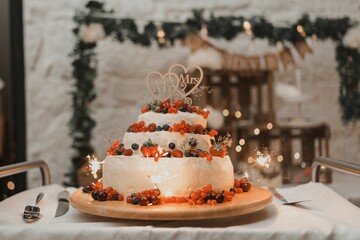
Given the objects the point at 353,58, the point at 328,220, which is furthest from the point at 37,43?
the point at 328,220

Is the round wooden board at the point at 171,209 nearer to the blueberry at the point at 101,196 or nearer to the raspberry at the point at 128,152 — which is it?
the blueberry at the point at 101,196

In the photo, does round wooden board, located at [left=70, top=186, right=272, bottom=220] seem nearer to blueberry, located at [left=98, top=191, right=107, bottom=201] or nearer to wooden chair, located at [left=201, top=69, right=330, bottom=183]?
blueberry, located at [left=98, top=191, right=107, bottom=201]

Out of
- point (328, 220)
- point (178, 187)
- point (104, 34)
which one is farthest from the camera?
point (104, 34)

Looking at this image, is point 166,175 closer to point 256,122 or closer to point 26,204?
point 26,204

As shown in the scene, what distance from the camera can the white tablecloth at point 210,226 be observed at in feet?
3.64

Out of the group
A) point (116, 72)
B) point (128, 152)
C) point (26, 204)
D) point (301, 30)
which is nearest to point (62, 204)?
point (26, 204)

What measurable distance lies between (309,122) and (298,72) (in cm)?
36

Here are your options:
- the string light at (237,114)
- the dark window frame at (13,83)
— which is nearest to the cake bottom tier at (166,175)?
the string light at (237,114)

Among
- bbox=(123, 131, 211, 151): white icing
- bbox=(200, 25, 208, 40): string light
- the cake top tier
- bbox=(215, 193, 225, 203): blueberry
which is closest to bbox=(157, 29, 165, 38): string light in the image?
bbox=(200, 25, 208, 40): string light

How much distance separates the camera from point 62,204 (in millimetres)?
1477

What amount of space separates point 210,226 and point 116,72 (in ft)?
7.27

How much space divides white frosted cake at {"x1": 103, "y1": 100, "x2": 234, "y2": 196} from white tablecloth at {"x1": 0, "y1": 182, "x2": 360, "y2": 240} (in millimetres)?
151

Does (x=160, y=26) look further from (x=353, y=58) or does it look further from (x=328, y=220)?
(x=328, y=220)

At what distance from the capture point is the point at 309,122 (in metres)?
3.24
